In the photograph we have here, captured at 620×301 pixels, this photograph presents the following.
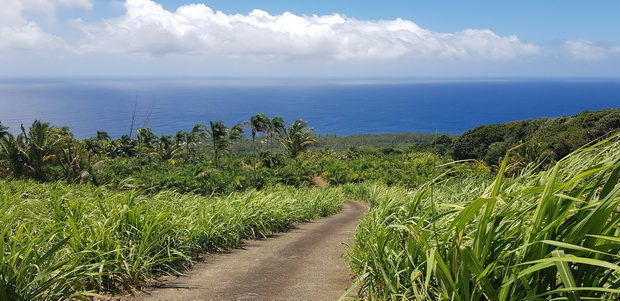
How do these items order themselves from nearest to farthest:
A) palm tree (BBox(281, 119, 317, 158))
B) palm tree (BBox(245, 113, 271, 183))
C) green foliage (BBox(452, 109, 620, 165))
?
1. green foliage (BBox(452, 109, 620, 165))
2. palm tree (BBox(245, 113, 271, 183))
3. palm tree (BBox(281, 119, 317, 158))

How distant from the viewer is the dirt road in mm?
3906

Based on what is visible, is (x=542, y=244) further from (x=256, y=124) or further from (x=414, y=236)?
(x=256, y=124)

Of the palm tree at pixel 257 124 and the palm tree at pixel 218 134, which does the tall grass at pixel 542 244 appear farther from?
the palm tree at pixel 257 124

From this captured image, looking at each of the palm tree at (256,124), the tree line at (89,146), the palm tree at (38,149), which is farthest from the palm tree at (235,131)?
the palm tree at (38,149)

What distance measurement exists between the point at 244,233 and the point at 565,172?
5035mm

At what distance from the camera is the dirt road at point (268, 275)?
391 centimetres

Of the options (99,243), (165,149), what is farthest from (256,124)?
(99,243)

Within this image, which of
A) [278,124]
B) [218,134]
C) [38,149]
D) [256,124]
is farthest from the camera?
[278,124]

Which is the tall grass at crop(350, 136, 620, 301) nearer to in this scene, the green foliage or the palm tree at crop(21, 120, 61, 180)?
the palm tree at crop(21, 120, 61, 180)

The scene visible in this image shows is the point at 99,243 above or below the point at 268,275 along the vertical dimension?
above

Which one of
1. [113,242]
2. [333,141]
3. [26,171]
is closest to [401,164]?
[26,171]

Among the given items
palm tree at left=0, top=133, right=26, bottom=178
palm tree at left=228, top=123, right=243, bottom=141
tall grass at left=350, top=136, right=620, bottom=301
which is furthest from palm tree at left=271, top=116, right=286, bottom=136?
tall grass at left=350, top=136, right=620, bottom=301

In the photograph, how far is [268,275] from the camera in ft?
15.1

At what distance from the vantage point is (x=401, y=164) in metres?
43.4
